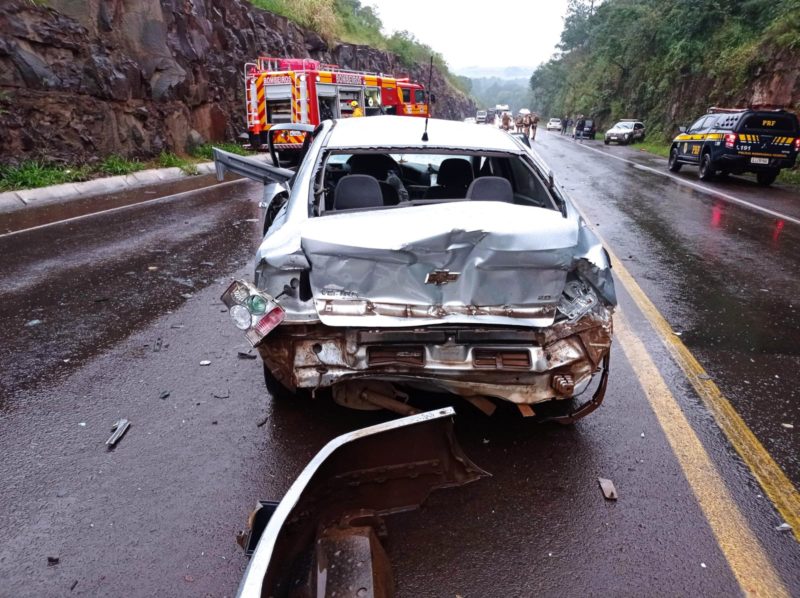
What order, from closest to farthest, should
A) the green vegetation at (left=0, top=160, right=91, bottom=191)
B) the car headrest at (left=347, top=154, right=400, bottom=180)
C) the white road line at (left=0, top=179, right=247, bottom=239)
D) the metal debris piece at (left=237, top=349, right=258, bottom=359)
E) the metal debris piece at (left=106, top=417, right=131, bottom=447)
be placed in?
the metal debris piece at (left=106, top=417, right=131, bottom=447)
the metal debris piece at (left=237, top=349, right=258, bottom=359)
the car headrest at (left=347, top=154, right=400, bottom=180)
the white road line at (left=0, top=179, right=247, bottom=239)
the green vegetation at (left=0, top=160, right=91, bottom=191)

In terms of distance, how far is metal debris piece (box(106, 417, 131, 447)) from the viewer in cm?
328

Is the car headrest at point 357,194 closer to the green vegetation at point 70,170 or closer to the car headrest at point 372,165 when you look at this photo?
the car headrest at point 372,165

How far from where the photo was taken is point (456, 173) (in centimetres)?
496

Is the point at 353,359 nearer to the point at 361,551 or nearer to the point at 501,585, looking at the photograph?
the point at 361,551

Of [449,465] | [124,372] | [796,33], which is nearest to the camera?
[449,465]

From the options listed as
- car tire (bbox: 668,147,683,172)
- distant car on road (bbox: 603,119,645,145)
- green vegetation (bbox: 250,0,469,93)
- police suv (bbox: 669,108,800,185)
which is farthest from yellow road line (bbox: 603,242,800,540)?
distant car on road (bbox: 603,119,645,145)

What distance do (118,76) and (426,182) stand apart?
1235cm

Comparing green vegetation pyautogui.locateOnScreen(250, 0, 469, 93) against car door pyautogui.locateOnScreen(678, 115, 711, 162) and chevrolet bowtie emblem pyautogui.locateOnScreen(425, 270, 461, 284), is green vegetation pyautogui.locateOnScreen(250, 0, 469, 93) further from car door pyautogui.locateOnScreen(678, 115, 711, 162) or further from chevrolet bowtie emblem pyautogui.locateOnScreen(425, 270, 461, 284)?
chevrolet bowtie emblem pyautogui.locateOnScreen(425, 270, 461, 284)

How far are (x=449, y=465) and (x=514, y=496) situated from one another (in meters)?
0.42

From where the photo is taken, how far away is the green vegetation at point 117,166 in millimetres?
13625

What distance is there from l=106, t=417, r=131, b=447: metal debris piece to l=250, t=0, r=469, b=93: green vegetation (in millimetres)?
11073

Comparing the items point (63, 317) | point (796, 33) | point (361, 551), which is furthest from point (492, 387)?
point (796, 33)

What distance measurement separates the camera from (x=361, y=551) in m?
2.13

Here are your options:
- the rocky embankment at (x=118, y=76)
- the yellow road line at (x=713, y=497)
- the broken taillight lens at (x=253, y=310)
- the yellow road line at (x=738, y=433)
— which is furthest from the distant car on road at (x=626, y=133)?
the broken taillight lens at (x=253, y=310)
